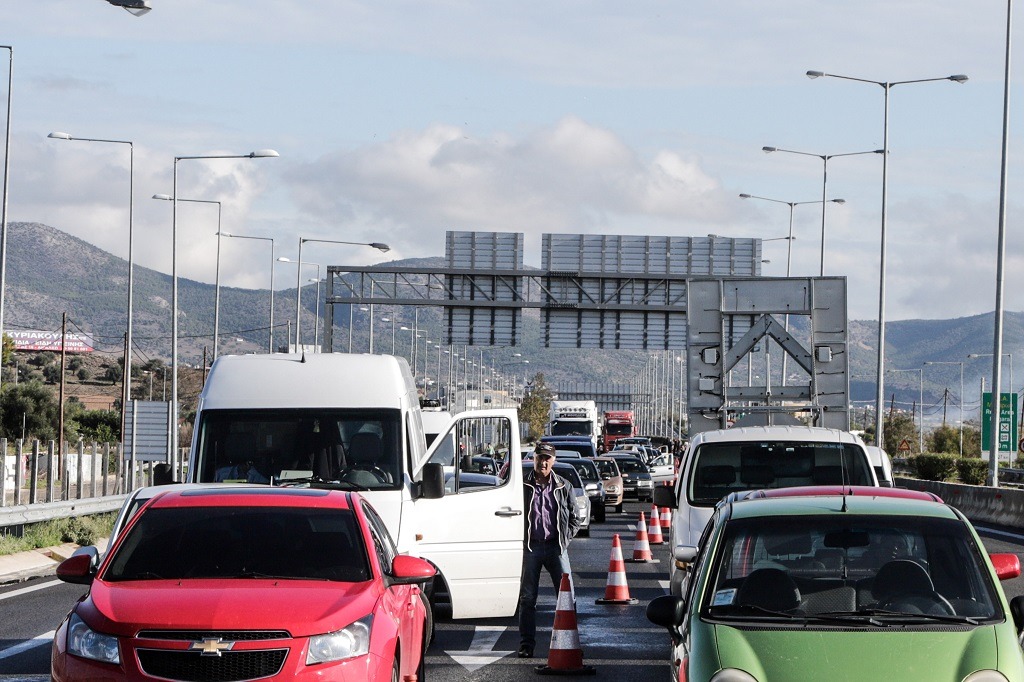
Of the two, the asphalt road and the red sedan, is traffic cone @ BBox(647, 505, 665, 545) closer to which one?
the asphalt road

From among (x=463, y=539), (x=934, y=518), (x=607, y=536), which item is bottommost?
(x=607, y=536)

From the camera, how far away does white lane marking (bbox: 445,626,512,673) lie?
12.9 meters

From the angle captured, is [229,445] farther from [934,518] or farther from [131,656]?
[934,518]

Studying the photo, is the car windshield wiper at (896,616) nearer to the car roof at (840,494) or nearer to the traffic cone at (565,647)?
the car roof at (840,494)

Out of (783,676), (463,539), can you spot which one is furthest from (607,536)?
(783,676)

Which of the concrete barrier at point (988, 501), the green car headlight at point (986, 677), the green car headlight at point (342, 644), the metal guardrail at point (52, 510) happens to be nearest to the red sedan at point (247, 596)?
the green car headlight at point (342, 644)

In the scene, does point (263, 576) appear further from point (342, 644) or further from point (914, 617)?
point (914, 617)

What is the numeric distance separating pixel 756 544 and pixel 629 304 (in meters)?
52.7

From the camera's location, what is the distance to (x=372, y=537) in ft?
31.1

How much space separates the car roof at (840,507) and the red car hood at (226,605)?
6.62 ft

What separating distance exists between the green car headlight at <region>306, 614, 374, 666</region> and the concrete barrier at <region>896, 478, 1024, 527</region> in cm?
2647

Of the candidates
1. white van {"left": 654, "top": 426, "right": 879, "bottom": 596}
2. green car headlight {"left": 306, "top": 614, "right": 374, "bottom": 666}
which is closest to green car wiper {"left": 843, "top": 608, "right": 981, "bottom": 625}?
green car headlight {"left": 306, "top": 614, "right": 374, "bottom": 666}

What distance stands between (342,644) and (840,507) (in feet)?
8.49

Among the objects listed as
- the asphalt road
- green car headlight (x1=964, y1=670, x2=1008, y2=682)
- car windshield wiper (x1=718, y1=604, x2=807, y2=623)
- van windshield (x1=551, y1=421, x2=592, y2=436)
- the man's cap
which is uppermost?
the man's cap
